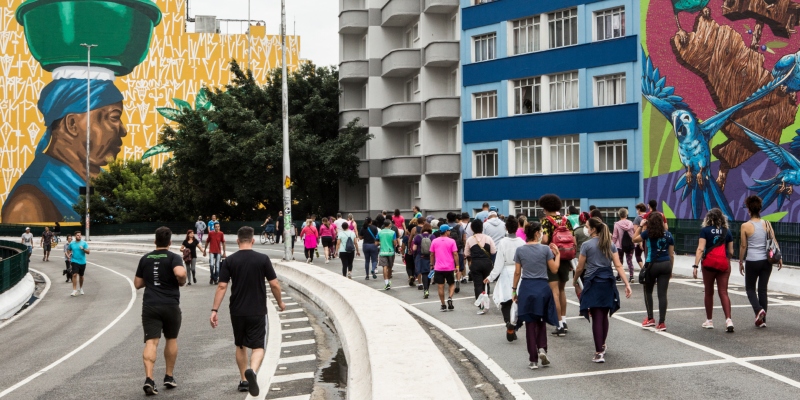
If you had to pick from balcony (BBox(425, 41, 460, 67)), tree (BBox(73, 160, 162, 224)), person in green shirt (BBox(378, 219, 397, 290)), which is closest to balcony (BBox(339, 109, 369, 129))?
balcony (BBox(425, 41, 460, 67))

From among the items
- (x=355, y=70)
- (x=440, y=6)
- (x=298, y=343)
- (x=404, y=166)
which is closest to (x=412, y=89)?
(x=355, y=70)

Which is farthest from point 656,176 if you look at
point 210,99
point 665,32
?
point 210,99

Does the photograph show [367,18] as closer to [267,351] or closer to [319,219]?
[319,219]

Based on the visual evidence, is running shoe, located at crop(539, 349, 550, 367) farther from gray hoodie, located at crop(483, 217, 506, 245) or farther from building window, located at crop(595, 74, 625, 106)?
building window, located at crop(595, 74, 625, 106)

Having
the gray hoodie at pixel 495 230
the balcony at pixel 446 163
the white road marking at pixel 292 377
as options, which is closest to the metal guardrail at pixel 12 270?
the gray hoodie at pixel 495 230

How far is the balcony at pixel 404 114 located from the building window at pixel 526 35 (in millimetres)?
8665

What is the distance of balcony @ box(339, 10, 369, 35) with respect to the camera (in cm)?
5681

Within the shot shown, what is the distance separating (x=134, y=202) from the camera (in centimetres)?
7900

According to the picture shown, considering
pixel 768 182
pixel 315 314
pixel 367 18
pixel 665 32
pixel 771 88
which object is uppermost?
pixel 367 18

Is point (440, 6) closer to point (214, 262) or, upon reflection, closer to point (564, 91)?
point (564, 91)

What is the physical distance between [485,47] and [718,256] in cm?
3525

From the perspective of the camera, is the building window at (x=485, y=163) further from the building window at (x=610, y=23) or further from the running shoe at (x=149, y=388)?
the running shoe at (x=149, y=388)

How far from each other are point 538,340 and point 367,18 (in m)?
48.0

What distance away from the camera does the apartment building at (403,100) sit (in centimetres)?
5006
